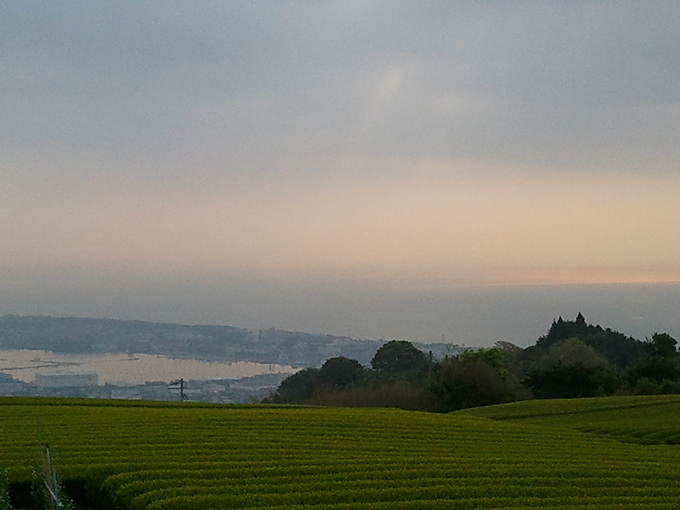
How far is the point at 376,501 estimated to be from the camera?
25.1ft

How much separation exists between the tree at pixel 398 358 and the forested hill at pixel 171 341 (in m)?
12.3

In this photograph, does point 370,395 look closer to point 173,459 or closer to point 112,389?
point 112,389

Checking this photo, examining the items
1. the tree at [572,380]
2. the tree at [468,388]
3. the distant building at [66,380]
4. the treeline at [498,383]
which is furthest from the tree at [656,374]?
the distant building at [66,380]

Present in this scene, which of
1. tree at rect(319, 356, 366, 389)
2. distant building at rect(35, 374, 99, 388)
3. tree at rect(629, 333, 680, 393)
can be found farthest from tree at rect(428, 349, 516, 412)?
distant building at rect(35, 374, 99, 388)

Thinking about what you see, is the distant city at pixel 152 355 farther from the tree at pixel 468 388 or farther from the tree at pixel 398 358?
the tree at pixel 468 388

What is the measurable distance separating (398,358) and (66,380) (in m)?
27.7

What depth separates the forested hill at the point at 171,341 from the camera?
69.1m

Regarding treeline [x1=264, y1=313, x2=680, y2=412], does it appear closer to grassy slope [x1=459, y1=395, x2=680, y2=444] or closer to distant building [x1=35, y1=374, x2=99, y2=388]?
grassy slope [x1=459, y1=395, x2=680, y2=444]

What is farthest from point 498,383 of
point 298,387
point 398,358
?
point 398,358

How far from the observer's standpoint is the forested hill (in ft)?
227

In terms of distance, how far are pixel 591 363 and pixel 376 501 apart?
34.9m

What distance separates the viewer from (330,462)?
9.82m

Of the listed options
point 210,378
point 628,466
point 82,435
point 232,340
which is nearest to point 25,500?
point 82,435

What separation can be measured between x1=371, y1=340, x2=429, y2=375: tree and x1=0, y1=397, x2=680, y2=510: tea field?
142 ft
